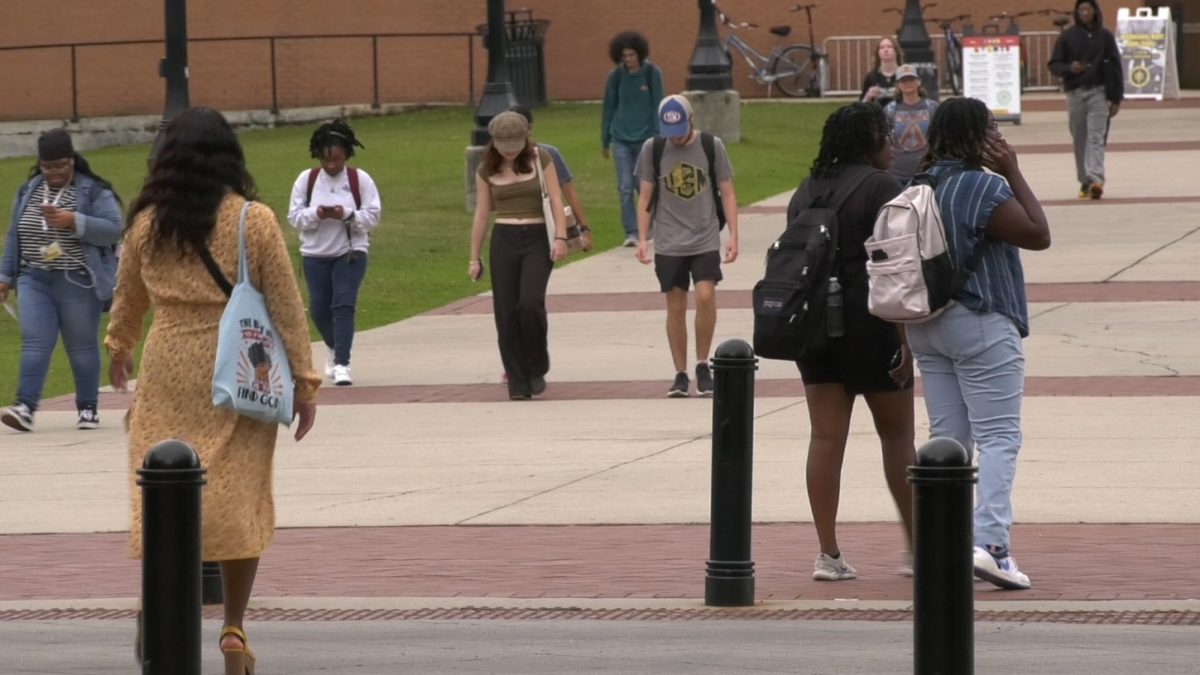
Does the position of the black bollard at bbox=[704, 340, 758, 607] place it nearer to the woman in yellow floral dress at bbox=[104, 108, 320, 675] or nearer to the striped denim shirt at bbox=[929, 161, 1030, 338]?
the striped denim shirt at bbox=[929, 161, 1030, 338]

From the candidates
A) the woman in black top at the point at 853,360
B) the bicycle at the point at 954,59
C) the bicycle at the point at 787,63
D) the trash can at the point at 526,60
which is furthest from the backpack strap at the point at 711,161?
the bicycle at the point at 787,63

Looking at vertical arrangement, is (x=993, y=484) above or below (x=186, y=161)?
below

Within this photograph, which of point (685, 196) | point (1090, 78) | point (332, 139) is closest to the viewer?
point (685, 196)

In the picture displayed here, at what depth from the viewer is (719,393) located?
7461 millimetres

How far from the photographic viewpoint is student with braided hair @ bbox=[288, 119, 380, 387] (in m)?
13.6

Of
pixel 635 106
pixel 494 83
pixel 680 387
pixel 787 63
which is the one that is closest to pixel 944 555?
pixel 680 387

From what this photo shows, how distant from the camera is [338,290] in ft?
45.2

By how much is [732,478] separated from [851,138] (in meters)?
1.36

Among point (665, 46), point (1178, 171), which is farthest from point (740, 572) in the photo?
point (665, 46)

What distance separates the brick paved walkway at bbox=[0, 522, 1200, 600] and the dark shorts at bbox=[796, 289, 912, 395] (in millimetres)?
720

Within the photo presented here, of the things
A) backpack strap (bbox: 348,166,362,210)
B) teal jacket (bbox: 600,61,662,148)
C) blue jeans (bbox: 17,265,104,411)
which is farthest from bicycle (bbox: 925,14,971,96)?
blue jeans (bbox: 17,265,104,411)

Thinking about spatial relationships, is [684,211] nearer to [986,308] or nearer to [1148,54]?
[986,308]

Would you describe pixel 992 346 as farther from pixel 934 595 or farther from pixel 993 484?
pixel 934 595

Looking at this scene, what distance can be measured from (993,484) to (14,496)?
5.03 metres
